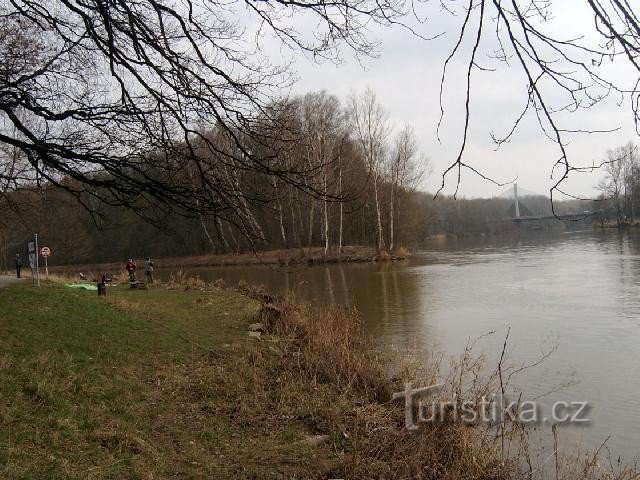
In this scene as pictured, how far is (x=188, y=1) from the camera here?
10.4 feet

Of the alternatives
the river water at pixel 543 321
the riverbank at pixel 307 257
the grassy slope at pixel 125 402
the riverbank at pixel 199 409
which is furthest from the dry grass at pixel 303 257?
the riverbank at pixel 199 409

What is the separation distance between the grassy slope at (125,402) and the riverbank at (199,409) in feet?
0.06

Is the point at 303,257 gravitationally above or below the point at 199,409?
above

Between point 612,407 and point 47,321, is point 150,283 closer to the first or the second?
point 47,321

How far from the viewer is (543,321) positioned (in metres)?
11.3

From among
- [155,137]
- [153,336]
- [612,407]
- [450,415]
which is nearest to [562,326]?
[612,407]

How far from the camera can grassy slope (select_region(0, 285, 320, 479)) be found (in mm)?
4145

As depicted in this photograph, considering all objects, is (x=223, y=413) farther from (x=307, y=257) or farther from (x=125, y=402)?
(x=307, y=257)

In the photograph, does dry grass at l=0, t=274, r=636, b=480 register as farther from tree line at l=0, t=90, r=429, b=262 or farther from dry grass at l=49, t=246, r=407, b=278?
dry grass at l=49, t=246, r=407, b=278

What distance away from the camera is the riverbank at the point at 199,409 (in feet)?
14.0

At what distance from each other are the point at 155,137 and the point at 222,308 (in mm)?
9943

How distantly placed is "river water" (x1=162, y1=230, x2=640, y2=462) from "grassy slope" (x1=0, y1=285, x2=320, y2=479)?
1.68m

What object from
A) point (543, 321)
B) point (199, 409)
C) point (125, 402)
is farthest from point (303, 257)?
point (125, 402)

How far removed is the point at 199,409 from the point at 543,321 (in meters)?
8.28
